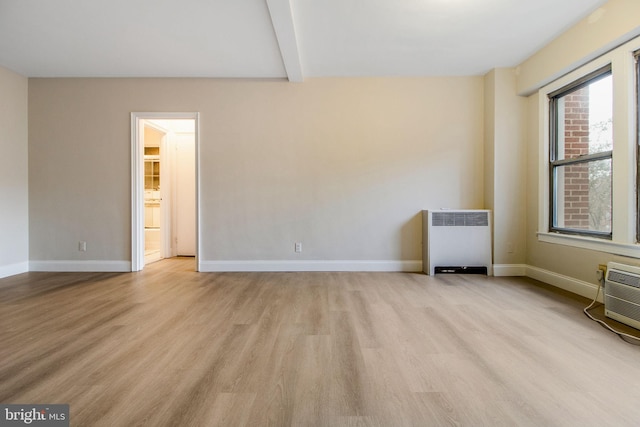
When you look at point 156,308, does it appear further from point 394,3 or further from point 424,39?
point 424,39

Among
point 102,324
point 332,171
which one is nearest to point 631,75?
point 332,171

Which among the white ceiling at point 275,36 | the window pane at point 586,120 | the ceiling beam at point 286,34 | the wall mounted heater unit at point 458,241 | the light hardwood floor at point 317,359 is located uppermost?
the white ceiling at point 275,36

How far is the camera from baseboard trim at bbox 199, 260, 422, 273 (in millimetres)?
4254

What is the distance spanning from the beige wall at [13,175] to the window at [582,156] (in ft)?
23.1

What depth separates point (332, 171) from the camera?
14.0 ft

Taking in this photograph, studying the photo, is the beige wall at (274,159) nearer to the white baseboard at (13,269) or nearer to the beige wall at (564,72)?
the white baseboard at (13,269)

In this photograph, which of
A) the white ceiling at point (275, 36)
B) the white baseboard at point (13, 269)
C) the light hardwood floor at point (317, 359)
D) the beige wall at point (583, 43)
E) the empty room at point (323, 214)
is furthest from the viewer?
the white baseboard at point (13, 269)

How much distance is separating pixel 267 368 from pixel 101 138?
4.34 metres

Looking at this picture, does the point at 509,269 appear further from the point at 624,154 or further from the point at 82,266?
the point at 82,266

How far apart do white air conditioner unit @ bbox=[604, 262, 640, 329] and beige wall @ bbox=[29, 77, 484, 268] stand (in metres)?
1.96

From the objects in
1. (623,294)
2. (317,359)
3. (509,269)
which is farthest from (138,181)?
(623,294)

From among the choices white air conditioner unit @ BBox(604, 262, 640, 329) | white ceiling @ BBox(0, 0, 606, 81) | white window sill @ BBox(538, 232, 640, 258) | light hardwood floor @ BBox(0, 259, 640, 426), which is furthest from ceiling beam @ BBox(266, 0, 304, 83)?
white window sill @ BBox(538, 232, 640, 258)

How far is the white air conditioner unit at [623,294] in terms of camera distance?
87.9 inches

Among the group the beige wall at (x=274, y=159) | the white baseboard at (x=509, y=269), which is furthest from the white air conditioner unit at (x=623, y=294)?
the beige wall at (x=274, y=159)
